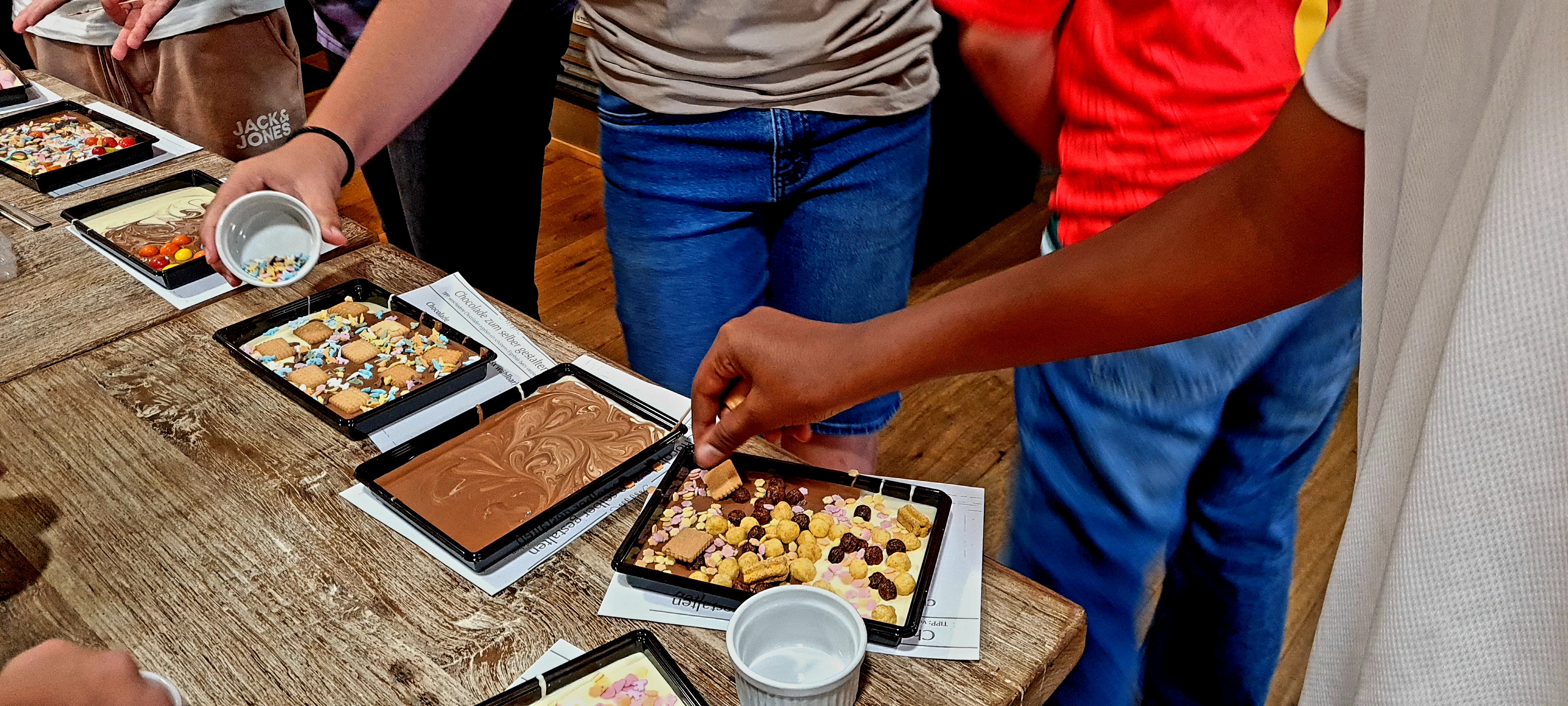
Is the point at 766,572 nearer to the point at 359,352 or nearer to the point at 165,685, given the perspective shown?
the point at 165,685

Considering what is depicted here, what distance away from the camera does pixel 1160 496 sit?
1.17m

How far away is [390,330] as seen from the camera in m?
1.39

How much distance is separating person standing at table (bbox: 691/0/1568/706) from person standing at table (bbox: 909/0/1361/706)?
1.00 feet

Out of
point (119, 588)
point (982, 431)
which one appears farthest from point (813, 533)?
point (982, 431)

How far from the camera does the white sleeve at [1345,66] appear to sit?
0.57 m

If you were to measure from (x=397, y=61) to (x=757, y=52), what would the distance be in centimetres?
52

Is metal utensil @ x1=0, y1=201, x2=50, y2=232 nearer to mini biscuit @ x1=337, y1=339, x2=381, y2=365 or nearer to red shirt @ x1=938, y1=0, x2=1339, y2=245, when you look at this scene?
mini biscuit @ x1=337, y1=339, x2=381, y2=365

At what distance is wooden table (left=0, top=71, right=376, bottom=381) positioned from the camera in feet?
4.44

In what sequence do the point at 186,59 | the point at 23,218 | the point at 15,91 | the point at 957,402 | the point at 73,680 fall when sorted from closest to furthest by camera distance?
1. the point at 73,680
2. the point at 23,218
3. the point at 15,91
4. the point at 186,59
5. the point at 957,402

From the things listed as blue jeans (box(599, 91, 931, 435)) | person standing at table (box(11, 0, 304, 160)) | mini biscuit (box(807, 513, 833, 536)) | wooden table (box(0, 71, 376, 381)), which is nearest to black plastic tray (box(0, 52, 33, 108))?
person standing at table (box(11, 0, 304, 160))

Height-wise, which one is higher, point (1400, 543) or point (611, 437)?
point (1400, 543)

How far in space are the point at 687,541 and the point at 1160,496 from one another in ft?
1.73

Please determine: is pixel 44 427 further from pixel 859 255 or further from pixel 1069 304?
pixel 1069 304

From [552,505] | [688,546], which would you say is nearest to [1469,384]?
[688,546]
